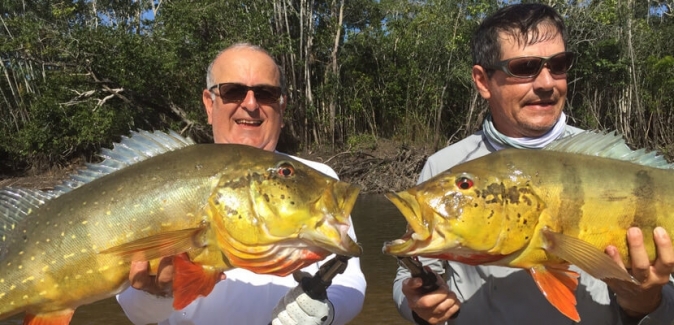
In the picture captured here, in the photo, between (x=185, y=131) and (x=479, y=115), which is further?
(x=185, y=131)

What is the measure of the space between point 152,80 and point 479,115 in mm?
13655

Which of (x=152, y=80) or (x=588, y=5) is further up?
(x=588, y=5)

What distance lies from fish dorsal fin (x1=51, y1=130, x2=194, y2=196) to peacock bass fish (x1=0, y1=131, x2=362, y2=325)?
0.08 meters

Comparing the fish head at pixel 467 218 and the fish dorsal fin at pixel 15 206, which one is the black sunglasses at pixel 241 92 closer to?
the fish dorsal fin at pixel 15 206

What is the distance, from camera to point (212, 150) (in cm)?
268

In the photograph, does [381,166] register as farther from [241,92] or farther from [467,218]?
[467,218]

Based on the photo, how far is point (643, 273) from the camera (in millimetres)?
2621

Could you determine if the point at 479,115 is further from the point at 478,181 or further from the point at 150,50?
the point at 478,181

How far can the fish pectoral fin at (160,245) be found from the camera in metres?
2.35

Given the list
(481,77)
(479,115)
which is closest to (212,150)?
(481,77)

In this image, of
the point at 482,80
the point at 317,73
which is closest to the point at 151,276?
the point at 482,80

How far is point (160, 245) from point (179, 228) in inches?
5.1

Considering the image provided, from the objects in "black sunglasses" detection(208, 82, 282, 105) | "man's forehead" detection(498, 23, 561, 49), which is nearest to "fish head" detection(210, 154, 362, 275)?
"black sunglasses" detection(208, 82, 282, 105)

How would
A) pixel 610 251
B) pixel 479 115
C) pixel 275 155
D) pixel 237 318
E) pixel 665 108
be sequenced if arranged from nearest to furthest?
pixel 610 251, pixel 275 155, pixel 237 318, pixel 665 108, pixel 479 115
